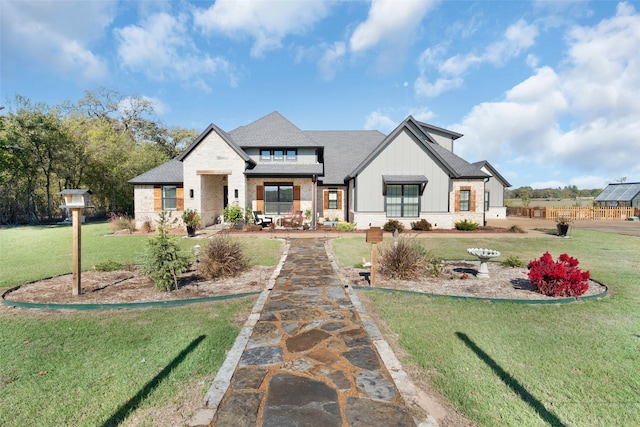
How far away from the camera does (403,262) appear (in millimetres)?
8258

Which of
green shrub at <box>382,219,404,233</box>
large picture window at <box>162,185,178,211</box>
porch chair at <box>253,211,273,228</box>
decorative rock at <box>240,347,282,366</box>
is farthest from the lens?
large picture window at <box>162,185,178,211</box>

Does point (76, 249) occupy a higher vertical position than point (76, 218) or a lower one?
lower

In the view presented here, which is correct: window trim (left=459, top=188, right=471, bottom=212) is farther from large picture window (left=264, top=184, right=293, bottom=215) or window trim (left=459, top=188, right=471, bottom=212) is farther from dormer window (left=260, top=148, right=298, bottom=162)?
dormer window (left=260, top=148, right=298, bottom=162)

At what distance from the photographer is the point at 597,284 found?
7598 millimetres

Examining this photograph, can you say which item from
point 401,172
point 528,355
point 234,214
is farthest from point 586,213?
point 528,355

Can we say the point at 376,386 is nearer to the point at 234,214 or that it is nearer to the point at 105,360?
the point at 105,360

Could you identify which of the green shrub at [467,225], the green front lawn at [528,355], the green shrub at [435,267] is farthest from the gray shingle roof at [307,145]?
the green front lawn at [528,355]

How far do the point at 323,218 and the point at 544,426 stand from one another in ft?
64.7

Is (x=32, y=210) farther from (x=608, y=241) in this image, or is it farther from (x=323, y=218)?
(x=608, y=241)

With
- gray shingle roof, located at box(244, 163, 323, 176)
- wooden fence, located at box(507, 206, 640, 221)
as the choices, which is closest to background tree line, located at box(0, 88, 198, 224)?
gray shingle roof, located at box(244, 163, 323, 176)

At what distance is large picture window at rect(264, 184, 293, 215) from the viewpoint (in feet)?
68.6

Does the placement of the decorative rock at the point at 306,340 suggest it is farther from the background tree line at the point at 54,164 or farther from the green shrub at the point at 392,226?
the background tree line at the point at 54,164

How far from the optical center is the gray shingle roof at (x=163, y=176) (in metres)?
21.0

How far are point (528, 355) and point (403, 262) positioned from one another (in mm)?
4212
